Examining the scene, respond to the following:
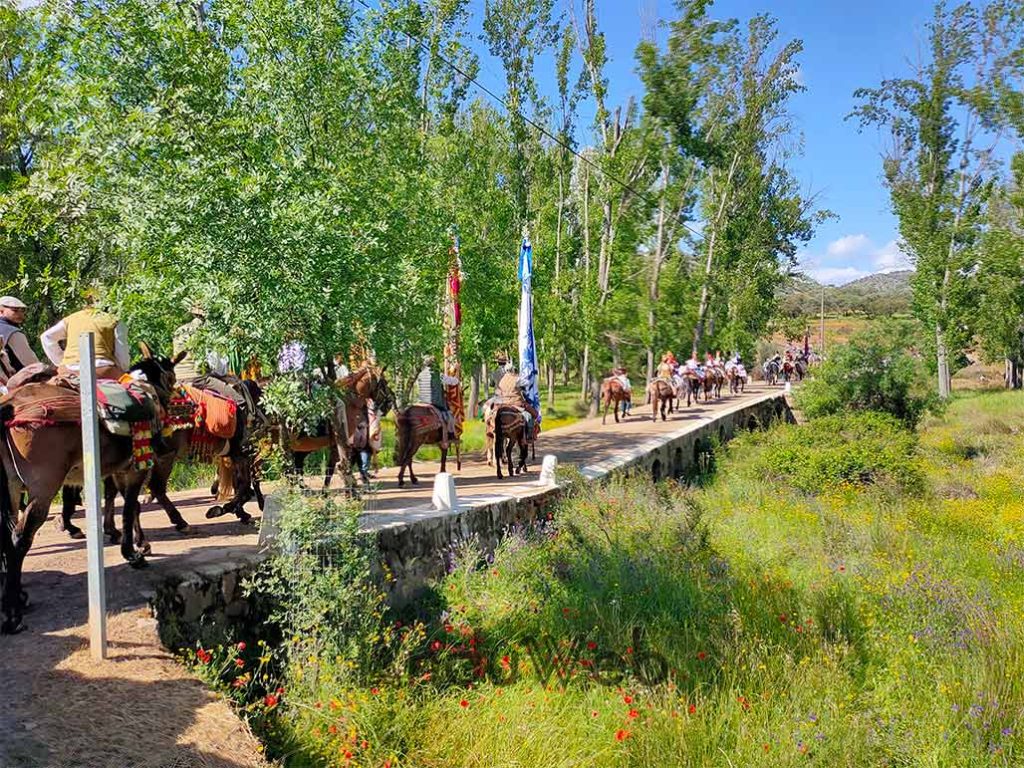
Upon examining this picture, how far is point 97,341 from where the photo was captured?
7.15 metres

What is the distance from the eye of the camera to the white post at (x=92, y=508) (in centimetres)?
532

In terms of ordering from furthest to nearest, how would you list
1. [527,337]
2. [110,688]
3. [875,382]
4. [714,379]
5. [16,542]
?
[714,379] < [875,382] < [527,337] < [16,542] < [110,688]

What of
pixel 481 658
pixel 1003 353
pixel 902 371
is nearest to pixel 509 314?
pixel 902 371

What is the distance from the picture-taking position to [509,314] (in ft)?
72.4

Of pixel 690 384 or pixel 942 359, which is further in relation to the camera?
pixel 942 359

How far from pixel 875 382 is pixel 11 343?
22.0m

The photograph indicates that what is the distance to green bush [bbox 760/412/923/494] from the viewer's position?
1730 centimetres

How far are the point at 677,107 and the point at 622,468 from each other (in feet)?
50.8

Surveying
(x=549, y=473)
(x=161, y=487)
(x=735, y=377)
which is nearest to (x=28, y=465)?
(x=161, y=487)

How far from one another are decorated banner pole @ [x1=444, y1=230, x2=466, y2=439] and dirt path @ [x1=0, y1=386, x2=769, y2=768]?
9.26 m

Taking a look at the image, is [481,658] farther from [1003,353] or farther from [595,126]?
[1003,353]

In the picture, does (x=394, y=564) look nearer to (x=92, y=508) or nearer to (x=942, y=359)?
(x=92, y=508)

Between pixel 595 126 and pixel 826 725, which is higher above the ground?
pixel 595 126

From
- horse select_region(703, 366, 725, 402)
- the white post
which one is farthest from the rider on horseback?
horse select_region(703, 366, 725, 402)
